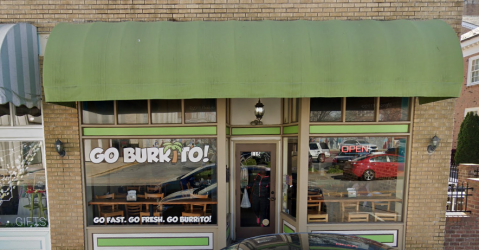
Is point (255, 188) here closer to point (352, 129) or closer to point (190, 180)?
point (190, 180)

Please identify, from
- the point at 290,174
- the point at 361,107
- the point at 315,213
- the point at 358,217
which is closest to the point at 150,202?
the point at 290,174

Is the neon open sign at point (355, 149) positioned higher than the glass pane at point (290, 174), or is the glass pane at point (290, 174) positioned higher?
the neon open sign at point (355, 149)

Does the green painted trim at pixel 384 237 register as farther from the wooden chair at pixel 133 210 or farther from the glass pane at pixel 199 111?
the wooden chair at pixel 133 210

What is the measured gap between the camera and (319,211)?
4.58 m

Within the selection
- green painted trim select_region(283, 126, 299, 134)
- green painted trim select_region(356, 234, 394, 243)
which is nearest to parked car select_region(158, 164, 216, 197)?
green painted trim select_region(283, 126, 299, 134)

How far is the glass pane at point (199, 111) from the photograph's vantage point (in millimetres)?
4367

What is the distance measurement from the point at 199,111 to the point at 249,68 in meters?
1.41

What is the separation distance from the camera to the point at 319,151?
453 cm

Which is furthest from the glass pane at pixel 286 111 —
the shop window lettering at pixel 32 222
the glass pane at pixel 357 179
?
the shop window lettering at pixel 32 222

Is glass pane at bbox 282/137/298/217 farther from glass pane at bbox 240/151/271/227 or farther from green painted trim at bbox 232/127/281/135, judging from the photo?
glass pane at bbox 240/151/271/227

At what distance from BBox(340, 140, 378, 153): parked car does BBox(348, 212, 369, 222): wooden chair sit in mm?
1283

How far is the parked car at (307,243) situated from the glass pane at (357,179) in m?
1.82

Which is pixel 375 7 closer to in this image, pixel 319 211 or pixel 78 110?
pixel 319 211

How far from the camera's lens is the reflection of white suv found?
444 centimetres
